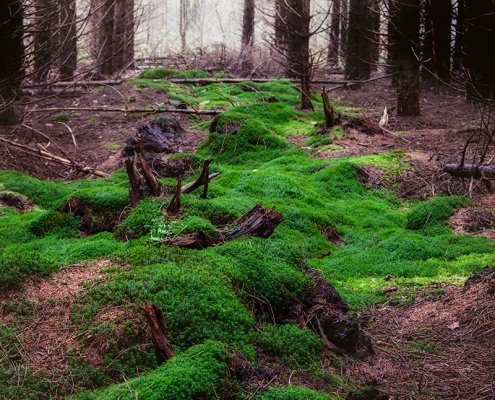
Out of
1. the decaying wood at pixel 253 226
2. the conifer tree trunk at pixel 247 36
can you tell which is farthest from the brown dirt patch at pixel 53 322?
the conifer tree trunk at pixel 247 36

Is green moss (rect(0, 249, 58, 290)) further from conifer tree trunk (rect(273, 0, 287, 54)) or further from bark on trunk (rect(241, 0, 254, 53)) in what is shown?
bark on trunk (rect(241, 0, 254, 53))

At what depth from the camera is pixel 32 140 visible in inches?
408

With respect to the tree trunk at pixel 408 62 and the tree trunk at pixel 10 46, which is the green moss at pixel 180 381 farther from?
the tree trunk at pixel 408 62

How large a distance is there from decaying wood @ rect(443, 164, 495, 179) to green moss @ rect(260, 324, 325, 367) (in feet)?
17.1

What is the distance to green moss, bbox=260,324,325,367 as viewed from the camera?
3.28 meters

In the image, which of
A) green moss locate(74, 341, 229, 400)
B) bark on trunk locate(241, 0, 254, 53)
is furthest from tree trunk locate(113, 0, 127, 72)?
green moss locate(74, 341, 229, 400)

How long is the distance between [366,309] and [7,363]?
11.3 ft

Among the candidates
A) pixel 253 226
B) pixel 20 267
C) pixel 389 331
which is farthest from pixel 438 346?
pixel 20 267

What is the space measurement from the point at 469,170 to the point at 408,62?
581 cm

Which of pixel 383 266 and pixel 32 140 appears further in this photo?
pixel 32 140

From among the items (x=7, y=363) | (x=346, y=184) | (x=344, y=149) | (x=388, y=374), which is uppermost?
(x=344, y=149)

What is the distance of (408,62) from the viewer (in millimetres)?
12117

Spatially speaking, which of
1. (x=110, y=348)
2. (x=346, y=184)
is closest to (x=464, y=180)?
(x=346, y=184)

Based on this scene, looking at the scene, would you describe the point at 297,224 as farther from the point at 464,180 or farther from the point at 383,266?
the point at 464,180
